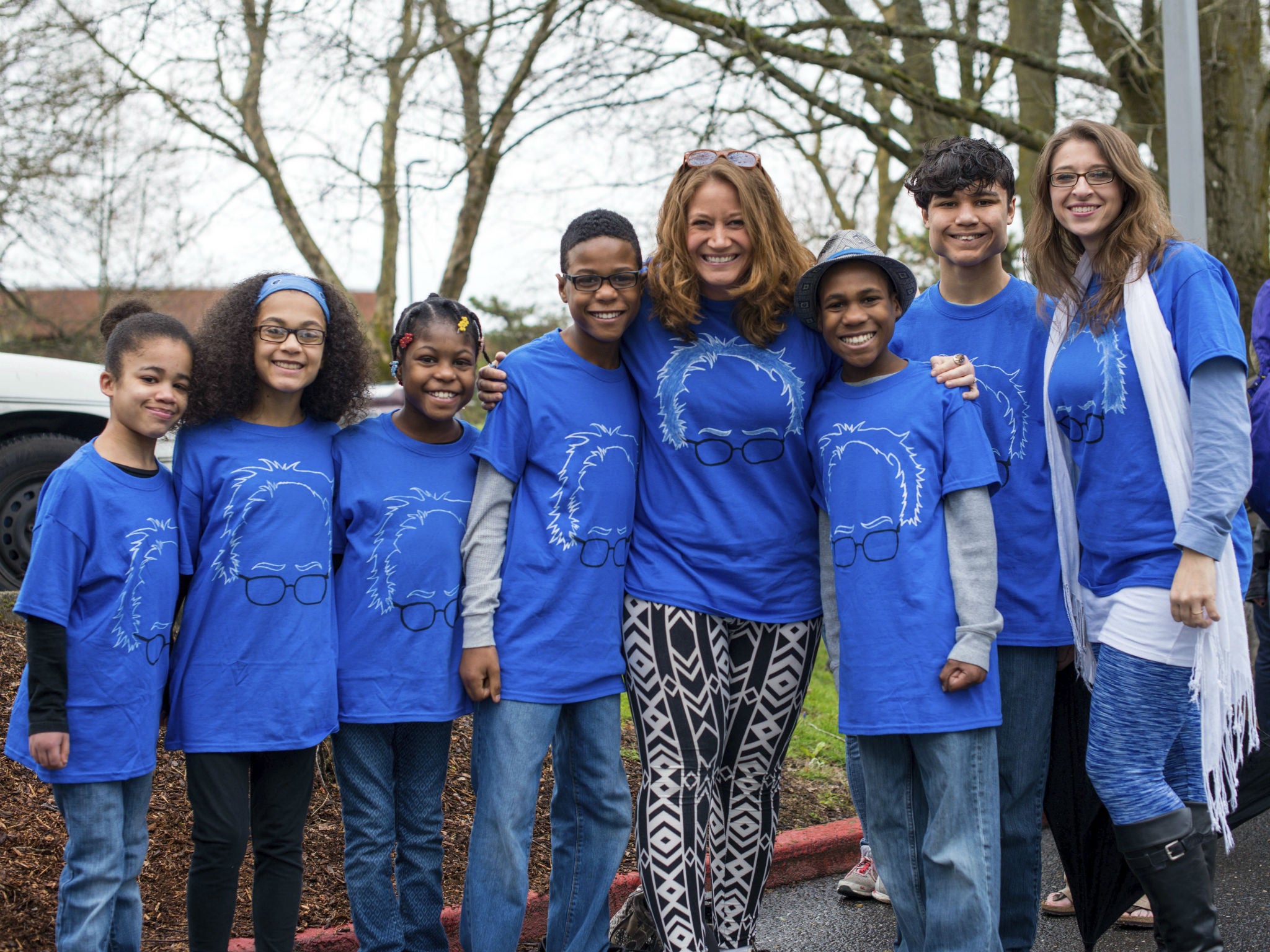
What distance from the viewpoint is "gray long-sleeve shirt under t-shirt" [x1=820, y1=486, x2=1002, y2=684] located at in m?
2.72

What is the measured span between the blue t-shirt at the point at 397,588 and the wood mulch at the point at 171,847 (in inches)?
46.4

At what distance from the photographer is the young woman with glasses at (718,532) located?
292cm

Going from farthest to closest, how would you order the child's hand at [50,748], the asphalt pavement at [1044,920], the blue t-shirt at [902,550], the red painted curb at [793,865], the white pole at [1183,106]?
the white pole at [1183,106] → the red painted curb at [793,865] → the asphalt pavement at [1044,920] → the blue t-shirt at [902,550] → the child's hand at [50,748]

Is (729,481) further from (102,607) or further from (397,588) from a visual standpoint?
(102,607)

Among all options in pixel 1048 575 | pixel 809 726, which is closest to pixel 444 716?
pixel 1048 575

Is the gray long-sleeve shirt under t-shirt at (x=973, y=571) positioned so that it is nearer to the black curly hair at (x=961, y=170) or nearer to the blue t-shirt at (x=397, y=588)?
the black curly hair at (x=961, y=170)

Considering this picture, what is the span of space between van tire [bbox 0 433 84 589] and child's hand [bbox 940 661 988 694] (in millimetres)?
4584

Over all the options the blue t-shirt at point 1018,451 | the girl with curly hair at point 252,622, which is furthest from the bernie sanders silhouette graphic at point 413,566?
the blue t-shirt at point 1018,451

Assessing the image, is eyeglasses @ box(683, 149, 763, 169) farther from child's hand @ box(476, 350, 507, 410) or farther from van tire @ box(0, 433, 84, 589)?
van tire @ box(0, 433, 84, 589)

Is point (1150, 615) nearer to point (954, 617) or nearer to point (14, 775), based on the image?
point (954, 617)

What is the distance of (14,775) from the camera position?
3.92 m

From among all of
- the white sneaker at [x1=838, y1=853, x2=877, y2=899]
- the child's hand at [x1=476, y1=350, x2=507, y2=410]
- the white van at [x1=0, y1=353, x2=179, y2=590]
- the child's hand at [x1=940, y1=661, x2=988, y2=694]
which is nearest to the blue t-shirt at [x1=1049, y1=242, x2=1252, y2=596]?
the child's hand at [x1=940, y1=661, x2=988, y2=694]

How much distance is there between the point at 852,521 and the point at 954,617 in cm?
34

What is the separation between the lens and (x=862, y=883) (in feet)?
13.6
